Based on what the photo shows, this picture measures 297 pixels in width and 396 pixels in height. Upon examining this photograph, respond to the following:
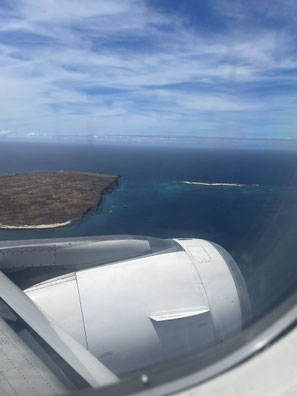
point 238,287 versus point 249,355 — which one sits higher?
point 249,355

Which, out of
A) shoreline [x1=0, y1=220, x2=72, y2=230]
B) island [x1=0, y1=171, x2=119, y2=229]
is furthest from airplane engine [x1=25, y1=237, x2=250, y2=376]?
island [x1=0, y1=171, x2=119, y2=229]

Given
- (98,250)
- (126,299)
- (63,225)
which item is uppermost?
(98,250)

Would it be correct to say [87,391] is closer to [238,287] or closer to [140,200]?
[238,287]

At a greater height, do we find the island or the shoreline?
the island

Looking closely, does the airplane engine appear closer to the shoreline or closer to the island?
the shoreline

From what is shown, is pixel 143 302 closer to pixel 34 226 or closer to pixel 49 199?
pixel 34 226

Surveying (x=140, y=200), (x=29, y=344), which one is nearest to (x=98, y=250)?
(x=29, y=344)
